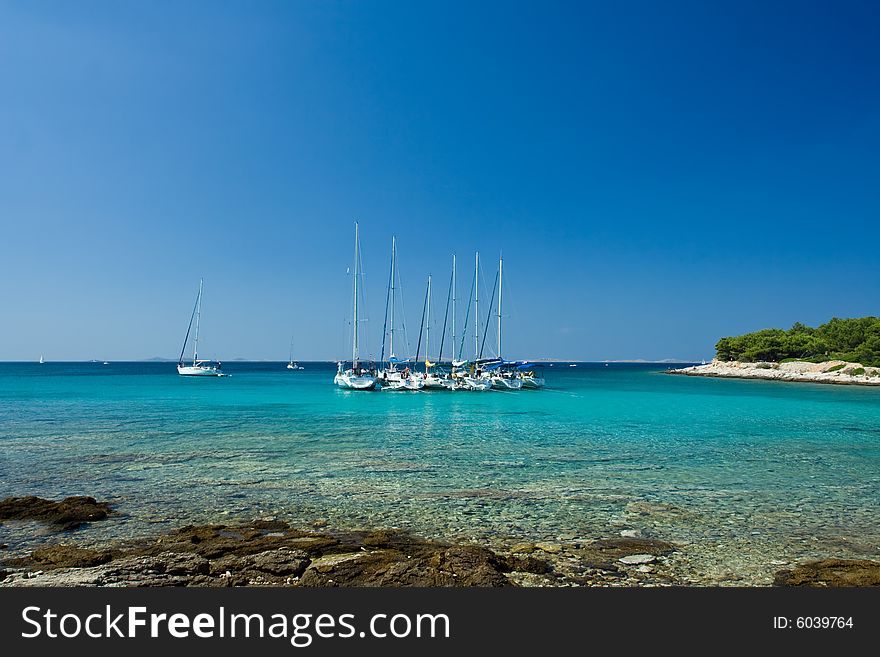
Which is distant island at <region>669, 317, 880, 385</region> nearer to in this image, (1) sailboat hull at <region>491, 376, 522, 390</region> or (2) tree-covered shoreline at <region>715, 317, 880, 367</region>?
(2) tree-covered shoreline at <region>715, 317, 880, 367</region>

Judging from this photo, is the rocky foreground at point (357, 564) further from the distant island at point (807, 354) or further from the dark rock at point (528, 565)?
the distant island at point (807, 354)

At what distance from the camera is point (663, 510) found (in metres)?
11.3

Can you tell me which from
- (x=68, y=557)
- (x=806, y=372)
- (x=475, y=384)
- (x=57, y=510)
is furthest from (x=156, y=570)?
(x=806, y=372)

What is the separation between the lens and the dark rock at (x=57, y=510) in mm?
10125

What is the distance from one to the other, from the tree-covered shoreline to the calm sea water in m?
72.8

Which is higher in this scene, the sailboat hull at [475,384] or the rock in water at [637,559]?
the sailboat hull at [475,384]

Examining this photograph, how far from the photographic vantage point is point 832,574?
24.4 ft

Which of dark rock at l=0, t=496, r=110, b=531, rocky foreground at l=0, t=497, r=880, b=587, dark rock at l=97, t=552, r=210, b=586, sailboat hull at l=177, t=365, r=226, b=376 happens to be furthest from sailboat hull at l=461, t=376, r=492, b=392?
sailboat hull at l=177, t=365, r=226, b=376

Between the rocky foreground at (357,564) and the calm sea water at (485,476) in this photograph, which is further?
the calm sea water at (485,476)

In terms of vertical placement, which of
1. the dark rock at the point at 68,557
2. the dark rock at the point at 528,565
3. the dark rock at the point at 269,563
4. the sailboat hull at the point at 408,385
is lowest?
the dark rock at the point at 528,565

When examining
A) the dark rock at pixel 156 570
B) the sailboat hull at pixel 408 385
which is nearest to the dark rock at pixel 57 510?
the dark rock at pixel 156 570

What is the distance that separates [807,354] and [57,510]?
124 meters

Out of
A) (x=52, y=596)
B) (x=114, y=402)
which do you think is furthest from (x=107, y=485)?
(x=114, y=402)

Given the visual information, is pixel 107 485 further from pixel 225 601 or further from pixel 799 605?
pixel 799 605
